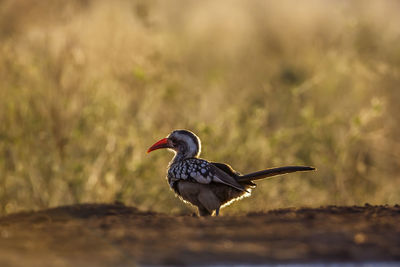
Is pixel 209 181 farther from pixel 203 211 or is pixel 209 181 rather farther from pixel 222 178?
pixel 203 211

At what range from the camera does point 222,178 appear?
21.3 ft

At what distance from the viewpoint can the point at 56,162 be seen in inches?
344

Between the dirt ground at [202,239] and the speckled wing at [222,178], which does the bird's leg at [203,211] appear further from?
the dirt ground at [202,239]

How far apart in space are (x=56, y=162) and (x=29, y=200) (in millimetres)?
624

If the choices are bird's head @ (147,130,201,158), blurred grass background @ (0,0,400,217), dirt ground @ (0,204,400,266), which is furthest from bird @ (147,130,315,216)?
blurred grass background @ (0,0,400,217)

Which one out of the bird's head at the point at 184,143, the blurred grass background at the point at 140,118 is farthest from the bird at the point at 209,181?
the blurred grass background at the point at 140,118

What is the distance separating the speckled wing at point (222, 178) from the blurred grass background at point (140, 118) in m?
1.96

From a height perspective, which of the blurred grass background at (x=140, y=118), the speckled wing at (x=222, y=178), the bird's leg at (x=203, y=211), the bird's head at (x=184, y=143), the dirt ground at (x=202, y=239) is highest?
the blurred grass background at (x=140, y=118)

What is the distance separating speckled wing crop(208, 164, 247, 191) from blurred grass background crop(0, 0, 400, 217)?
1.96 m

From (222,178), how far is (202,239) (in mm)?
2054

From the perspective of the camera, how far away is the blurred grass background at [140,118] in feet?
29.1

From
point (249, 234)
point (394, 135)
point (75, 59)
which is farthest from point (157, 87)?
point (249, 234)

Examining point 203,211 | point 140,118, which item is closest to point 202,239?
point 203,211

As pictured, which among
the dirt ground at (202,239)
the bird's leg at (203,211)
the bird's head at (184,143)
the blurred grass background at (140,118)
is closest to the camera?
the dirt ground at (202,239)
